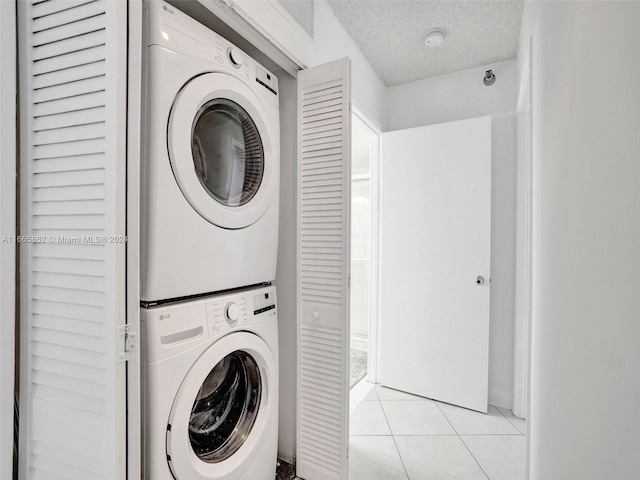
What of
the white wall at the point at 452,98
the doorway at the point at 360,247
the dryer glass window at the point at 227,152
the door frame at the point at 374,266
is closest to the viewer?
the dryer glass window at the point at 227,152

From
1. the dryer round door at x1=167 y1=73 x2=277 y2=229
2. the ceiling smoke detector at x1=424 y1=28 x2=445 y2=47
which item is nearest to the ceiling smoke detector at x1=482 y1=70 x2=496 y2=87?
the ceiling smoke detector at x1=424 y1=28 x2=445 y2=47

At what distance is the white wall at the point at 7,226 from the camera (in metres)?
0.89

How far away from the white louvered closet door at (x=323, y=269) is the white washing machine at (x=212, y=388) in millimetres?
186

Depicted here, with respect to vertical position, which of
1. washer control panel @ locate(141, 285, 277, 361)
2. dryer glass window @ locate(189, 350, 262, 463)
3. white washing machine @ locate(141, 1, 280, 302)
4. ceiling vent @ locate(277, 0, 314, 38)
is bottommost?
dryer glass window @ locate(189, 350, 262, 463)

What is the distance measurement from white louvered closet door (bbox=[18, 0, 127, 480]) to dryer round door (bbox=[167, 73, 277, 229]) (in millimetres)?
223

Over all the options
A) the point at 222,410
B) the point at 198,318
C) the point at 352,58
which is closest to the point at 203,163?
the point at 198,318

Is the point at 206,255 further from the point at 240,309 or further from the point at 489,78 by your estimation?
the point at 489,78

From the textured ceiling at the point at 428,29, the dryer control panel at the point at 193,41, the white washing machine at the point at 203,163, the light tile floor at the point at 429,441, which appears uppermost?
the textured ceiling at the point at 428,29

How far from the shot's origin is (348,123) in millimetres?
1477

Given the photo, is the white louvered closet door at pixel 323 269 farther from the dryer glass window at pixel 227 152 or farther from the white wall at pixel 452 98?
the white wall at pixel 452 98

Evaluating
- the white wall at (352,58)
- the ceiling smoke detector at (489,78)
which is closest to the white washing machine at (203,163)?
the white wall at (352,58)

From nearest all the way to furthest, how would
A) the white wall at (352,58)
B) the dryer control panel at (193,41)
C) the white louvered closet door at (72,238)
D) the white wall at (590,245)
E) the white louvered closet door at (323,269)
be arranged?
the white wall at (590,245) → the white louvered closet door at (72,238) → the dryer control panel at (193,41) → the white louvered closet door at (323,269) → the white wall at (352,58)

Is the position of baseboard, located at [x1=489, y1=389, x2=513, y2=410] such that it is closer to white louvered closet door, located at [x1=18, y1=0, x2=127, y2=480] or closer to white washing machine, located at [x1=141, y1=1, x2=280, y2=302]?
white washing machine, located at [x1=141, y1=1, x2=280, y2=302]

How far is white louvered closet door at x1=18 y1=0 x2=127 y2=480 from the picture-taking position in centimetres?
83
